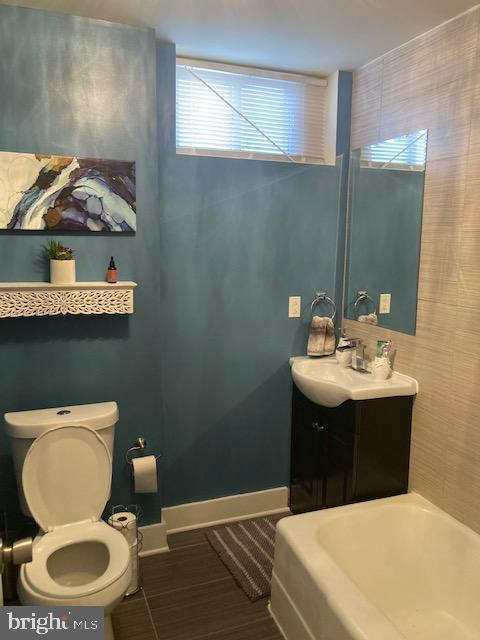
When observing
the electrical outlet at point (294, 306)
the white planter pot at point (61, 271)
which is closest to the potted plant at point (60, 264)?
the white planter pot at point (61, 271)

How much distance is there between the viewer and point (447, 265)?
222 centimetres

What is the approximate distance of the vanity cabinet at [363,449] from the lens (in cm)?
239

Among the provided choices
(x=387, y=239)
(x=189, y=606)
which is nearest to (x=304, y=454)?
(x=189, y=606)

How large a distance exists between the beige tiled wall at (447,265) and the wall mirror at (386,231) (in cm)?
7

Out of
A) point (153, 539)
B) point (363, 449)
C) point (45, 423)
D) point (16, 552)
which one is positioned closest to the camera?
point (16, 552)

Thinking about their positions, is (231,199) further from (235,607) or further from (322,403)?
(235,607)

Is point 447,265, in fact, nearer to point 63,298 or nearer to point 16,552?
point 63,298

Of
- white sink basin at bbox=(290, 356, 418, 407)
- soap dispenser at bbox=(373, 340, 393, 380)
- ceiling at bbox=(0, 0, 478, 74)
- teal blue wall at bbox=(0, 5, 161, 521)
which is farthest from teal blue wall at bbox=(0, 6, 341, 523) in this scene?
soap dispenser at bbox=(373, 340, 393, 380)

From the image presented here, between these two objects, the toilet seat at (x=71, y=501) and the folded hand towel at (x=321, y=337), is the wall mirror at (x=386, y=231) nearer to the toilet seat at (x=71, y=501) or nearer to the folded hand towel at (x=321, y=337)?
the folded hand towel at (x=321, y=337)

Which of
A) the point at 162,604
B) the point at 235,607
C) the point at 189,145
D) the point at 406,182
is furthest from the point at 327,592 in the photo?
the point at 189,145

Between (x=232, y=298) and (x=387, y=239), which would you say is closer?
(x=387, y=239)

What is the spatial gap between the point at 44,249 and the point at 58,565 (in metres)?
1.34

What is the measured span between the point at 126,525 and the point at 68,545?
32cm

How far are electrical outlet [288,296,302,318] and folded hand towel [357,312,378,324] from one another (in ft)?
1.14
